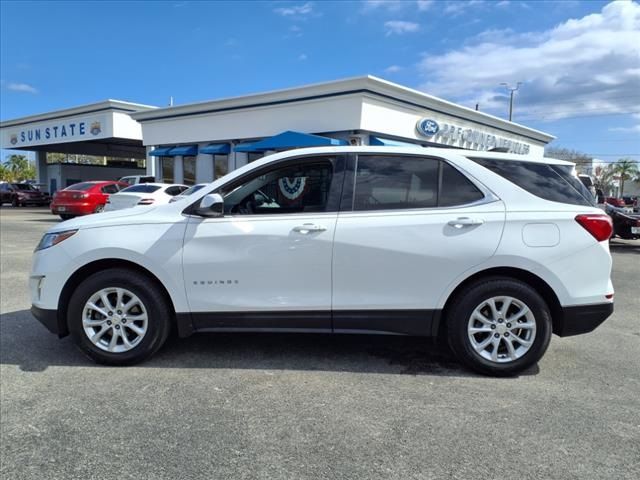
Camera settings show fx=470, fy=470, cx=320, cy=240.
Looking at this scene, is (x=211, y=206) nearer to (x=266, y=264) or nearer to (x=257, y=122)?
(x=266, y=264)

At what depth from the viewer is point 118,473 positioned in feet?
8.00

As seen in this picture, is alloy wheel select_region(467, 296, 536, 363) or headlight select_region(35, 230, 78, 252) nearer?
alloy wheel select_region(467, 296, 536, 363)

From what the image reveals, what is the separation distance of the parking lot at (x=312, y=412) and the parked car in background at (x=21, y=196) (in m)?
30.3

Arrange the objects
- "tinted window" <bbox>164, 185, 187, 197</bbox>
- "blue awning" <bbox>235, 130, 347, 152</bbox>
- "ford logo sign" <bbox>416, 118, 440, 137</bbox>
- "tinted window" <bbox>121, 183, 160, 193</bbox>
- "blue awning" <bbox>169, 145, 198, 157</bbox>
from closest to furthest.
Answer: "blue awning" <bbox>235, 130, 347, 152</bbox>, "tinted window" <bbox>121, 183, 160, 193</bbox>, "tinted window" <bbox>164, 185, 187, 197</bbox>, "ford logo sign" <bbox>416, 118, 440, 137</bbox>, "blue awning" <bbox>169, 145, 198, 157</bbox>

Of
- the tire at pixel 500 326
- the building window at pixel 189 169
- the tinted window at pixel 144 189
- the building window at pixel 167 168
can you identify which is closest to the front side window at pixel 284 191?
the tire at pixel 500 326

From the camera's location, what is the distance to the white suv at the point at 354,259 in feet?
11.7

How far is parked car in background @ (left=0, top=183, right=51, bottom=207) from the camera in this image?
98.4 ft

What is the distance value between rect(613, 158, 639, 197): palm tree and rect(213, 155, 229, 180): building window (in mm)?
71117

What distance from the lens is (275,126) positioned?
64.5 feet

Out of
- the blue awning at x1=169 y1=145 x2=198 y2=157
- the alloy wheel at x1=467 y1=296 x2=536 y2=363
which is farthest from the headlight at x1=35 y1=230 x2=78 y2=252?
the blue awning at x1=169 y1=145 x2=198 y2=157

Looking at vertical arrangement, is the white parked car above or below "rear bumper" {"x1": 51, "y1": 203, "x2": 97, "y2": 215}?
above

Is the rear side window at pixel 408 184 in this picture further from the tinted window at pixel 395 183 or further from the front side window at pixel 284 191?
the front side window at pixel 284 191

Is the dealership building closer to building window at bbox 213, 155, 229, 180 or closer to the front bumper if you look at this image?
building window at bbox 213, 155, 229, 180

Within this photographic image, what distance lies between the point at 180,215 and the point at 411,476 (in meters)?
2.50
